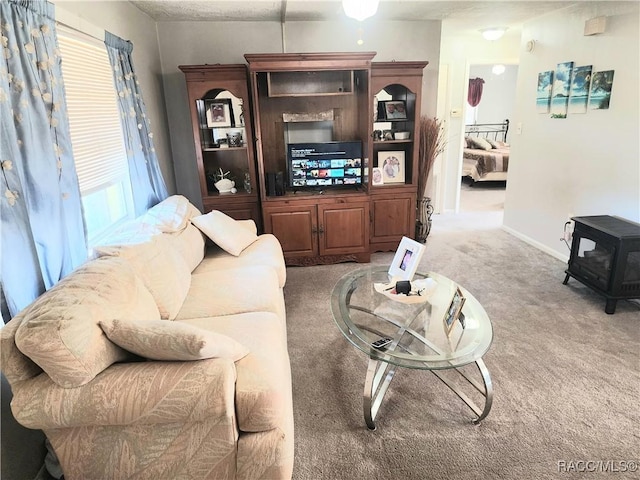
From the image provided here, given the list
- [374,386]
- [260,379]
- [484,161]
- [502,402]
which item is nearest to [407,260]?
[374,386]

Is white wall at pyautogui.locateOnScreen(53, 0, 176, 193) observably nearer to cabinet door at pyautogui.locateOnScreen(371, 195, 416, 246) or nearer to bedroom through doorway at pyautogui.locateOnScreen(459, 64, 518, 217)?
cabinet door at pyautogui.locateOnScreen(371, 195, 416, 246)

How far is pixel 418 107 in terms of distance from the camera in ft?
12.3

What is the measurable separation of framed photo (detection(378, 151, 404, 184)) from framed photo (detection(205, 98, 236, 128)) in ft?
5.04

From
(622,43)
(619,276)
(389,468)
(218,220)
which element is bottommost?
(389,468)

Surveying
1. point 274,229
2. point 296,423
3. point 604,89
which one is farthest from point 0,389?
point 604,89

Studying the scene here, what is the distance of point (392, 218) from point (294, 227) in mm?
1035

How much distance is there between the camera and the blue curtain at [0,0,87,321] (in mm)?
1544

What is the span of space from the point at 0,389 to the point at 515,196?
479 cm

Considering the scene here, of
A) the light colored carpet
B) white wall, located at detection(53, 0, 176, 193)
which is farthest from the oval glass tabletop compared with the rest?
white wall, located at detection(53, 0, 176, 193)

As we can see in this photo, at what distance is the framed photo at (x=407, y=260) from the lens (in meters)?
2.21

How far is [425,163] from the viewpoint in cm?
423

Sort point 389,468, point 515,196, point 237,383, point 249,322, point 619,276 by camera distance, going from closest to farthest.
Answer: point 237,383, point 389,468, point 249,322, point 619,276, point 515,196

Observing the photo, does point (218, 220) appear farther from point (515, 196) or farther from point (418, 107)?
point (515, 196)

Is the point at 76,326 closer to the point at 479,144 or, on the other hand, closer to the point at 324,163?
the point at 324,163
